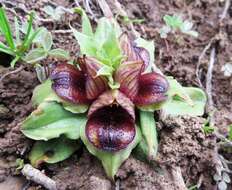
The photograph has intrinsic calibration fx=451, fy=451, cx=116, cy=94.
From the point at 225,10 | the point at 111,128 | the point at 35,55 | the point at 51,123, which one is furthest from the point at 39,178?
the point at 225,10

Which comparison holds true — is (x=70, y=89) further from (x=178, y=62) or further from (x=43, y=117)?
(x=178, y=62)

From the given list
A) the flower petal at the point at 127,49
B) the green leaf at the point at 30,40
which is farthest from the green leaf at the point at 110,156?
the green leaf at the point at 30,40

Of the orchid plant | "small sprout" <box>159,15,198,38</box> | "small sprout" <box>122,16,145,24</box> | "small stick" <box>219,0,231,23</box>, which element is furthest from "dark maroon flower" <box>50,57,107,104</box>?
"small stick" <box>219,0,231,23</box>

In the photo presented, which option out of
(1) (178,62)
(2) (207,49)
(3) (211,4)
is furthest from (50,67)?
(3) (211,4)

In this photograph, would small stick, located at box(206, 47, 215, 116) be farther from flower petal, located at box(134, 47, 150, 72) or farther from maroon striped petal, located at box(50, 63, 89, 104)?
maroon striped petal, located at box(50, 63, 89, 104)

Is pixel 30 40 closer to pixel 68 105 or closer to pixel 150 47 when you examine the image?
pixel 68 105

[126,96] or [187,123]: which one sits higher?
[126,96]
